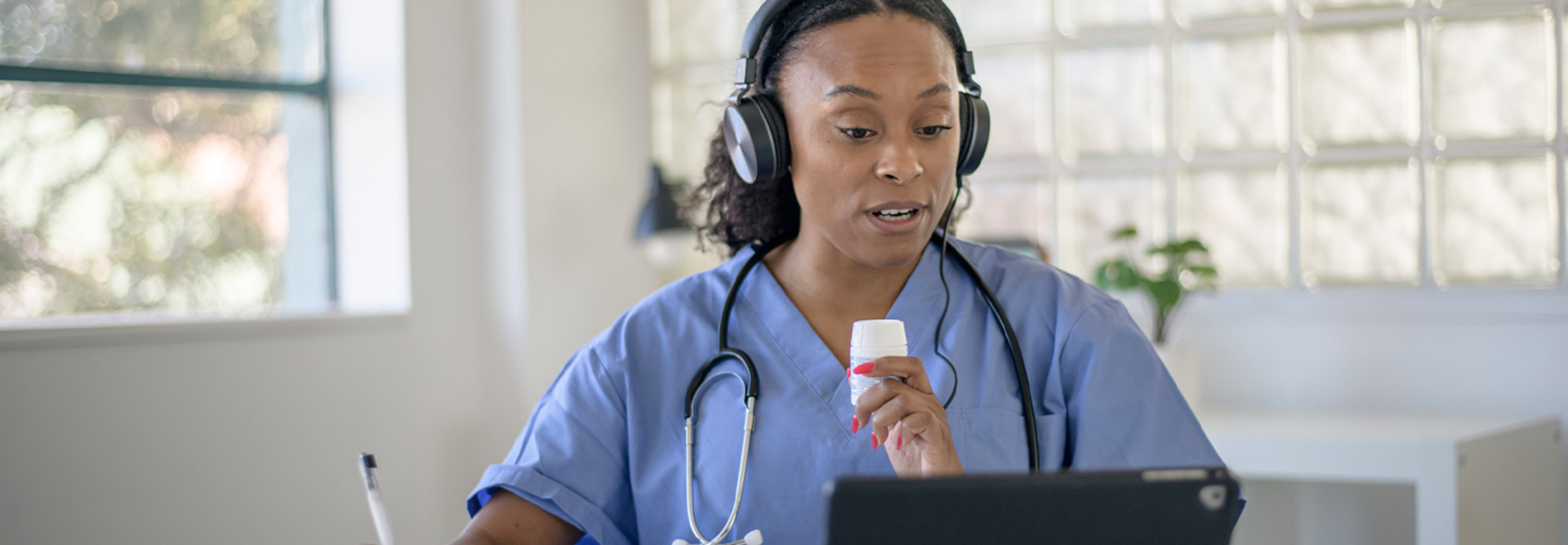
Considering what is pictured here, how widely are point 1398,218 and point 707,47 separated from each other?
5.40ft

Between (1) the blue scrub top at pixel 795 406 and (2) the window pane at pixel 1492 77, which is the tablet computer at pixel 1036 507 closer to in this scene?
(1) the blue scrub top at pixel 795 406

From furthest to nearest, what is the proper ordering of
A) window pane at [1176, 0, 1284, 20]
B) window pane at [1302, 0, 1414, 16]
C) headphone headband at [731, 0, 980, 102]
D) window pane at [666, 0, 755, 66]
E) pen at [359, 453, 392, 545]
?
window pane at [666, 0, 755, 66] → window pane at [1176, 0, 1284, 20] → window pane at [1302, 0, 1414, 16] → headphone headband at [731, 0, 980, 102] → pen at [359, 453, 392, 545]

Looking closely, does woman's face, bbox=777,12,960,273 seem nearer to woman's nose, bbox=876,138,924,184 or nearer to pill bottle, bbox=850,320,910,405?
woman's nose, bbox=876,138,924,184

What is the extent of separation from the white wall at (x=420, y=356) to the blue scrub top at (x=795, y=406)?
1238 mm

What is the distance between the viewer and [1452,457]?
5.50 feet

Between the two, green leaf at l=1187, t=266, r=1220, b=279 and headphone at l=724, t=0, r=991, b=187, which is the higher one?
headphone at l=724, t=0, r=991, b=187

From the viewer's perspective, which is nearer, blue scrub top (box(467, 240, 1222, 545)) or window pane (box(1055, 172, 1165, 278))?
blue scrub top (box(467, 240, 1222, 545))

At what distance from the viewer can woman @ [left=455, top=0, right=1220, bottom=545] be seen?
3.44ft

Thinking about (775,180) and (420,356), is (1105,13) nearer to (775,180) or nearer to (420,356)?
(775,180)

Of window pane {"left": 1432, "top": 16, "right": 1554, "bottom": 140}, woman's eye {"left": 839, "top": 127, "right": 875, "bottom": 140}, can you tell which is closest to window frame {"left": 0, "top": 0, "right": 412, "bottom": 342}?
woman's eye {"left": 839, "top": 127, "right": 875, "bottom": 140}

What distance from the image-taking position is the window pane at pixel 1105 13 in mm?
2348

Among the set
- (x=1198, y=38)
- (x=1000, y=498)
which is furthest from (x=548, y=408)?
(x=1198, y=38)

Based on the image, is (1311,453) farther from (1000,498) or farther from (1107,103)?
(1000,498)

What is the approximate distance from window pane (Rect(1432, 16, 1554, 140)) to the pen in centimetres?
204
